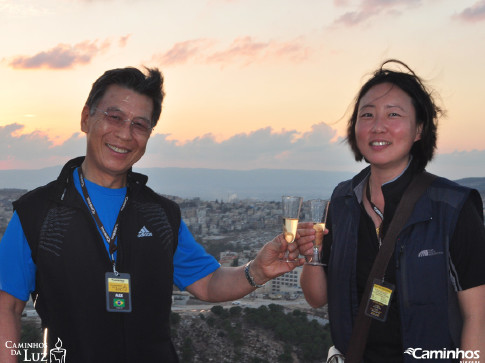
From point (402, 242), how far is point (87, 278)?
1588 millimetres

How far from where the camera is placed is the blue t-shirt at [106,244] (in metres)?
2.21

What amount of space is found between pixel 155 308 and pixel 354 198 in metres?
1.27

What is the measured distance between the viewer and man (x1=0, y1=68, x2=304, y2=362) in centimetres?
222

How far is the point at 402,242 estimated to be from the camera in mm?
2420

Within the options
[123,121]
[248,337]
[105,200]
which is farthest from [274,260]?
[248,337]

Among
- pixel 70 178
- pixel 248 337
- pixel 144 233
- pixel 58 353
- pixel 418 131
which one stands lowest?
pixel 248 337

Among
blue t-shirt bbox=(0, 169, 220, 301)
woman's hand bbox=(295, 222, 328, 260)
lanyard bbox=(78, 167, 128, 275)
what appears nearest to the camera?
blue t-shirt bbox=(0, 169, 220, 301)

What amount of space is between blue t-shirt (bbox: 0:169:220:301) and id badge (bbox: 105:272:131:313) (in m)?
0.28

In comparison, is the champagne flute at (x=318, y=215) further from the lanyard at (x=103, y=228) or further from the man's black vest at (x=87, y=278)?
the lanyard at (x=103, y=228)

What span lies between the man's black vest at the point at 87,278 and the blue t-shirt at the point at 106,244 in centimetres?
5

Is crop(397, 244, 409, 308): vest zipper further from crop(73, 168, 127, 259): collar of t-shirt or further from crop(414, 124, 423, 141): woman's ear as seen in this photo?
crop(73, 168, 127, 259): collar of t-shirt

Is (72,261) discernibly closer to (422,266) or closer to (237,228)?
(422,266)

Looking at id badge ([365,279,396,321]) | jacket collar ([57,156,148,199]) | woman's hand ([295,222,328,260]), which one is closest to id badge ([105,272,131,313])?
jacket collar ([57,156,148,199])

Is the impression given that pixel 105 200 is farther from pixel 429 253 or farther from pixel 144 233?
pixel 429 253
